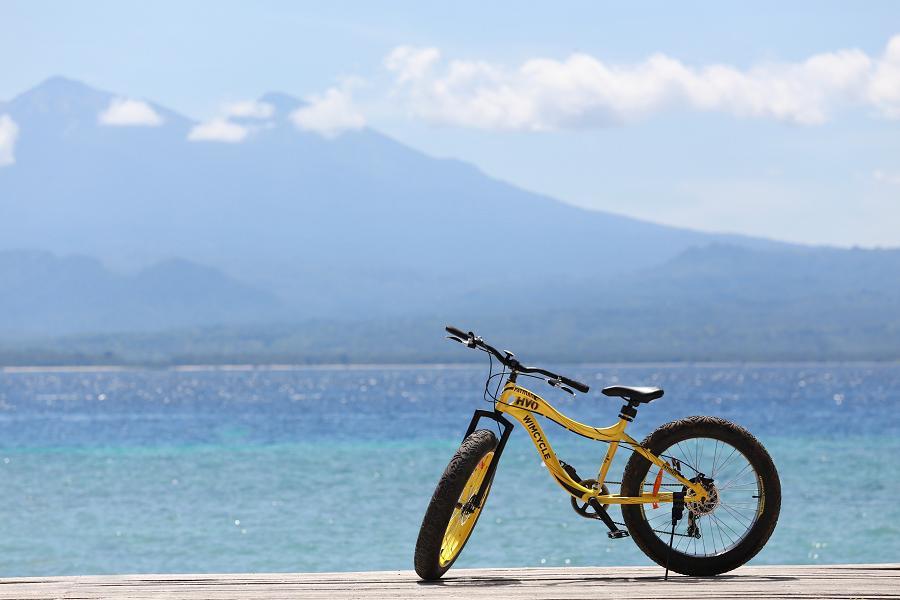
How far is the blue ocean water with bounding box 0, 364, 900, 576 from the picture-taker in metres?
23.0

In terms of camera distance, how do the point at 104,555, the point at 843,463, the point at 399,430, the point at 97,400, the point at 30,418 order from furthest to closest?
the point at 97,400 → the point at 30,418 → the point at 399,430 → the point at 843,463 → the point at 104,555

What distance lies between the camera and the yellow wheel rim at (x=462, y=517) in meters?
6.86

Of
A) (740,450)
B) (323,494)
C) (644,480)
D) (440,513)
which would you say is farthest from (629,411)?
(323,494)

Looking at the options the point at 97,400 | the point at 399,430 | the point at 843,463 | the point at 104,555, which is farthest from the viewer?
the point at 97,400

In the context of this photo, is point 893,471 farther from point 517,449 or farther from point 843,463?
point 517,449

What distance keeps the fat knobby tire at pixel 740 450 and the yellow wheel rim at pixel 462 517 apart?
74 centimetres

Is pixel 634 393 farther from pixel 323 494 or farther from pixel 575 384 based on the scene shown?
pixel 323 494

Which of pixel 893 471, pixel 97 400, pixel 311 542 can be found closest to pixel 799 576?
pixel 311 542

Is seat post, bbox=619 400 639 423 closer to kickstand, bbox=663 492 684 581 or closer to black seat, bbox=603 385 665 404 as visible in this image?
black seat, bbox=603 385 665 404

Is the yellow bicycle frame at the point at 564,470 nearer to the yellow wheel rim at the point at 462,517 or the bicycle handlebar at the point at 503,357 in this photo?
the bicycle handlebar at the point at 503,357

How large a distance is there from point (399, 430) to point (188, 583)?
177ft

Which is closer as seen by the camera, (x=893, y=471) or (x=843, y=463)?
(x=893, y=471)

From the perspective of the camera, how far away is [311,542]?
24375 mm

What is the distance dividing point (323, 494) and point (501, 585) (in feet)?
87.8
